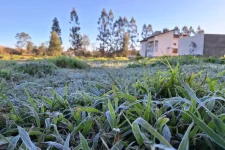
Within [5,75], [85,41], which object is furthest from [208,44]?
[85,41]

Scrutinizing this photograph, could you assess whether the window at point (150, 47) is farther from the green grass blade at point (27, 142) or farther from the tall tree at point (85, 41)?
the green grass blade at point (27, 142)

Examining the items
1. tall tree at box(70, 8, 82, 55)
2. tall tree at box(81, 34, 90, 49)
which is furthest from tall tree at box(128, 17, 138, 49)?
tall tree at box(70, 8, 82, 55)

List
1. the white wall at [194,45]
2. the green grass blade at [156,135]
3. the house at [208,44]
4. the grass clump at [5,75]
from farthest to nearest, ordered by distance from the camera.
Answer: the white wall at [194,45], the house at [208,44], the grass clump at [5,75], the green grass blade at [156,135]

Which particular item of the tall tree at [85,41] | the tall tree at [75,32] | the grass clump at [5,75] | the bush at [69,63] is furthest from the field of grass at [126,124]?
the tall tree at [75,32]

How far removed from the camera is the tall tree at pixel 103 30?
30.5 m

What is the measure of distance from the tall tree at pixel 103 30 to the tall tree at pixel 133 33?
4335 mm

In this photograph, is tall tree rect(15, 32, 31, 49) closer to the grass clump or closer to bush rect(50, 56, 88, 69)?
bush rect(50, 56, 88, 69)

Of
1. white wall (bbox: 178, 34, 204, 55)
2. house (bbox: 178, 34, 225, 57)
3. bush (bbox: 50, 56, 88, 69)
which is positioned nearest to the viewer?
bush (bbox: 50, 56, 88, 69)

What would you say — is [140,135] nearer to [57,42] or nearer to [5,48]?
[5,48]

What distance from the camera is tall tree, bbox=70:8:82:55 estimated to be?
29.1m

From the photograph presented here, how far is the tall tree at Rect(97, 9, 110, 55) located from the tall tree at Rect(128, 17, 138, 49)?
14.2ft

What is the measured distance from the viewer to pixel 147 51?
25.1 meters

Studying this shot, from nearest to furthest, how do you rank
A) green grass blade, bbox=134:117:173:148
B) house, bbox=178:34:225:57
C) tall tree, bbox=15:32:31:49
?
green grass blade, bbox=134:117:173:148 < house, bbox=178:34:225:57 < tall tree, bbox=15:32:31:49

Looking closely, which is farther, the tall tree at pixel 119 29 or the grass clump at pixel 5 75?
the tall tree at pixel 119 29
